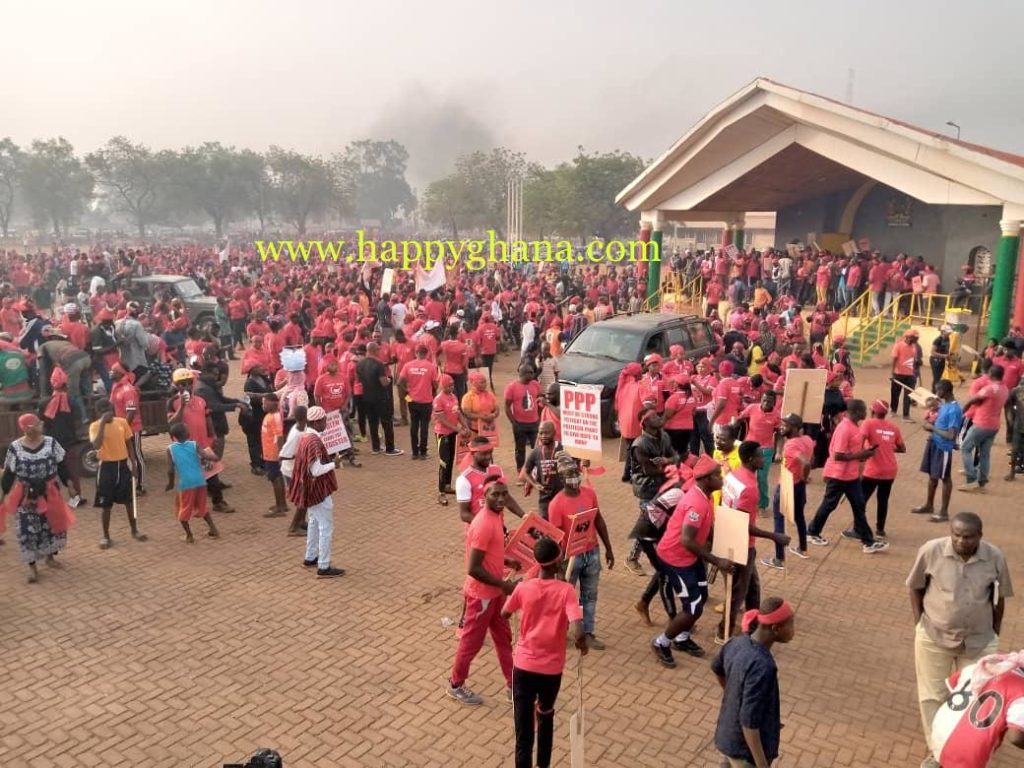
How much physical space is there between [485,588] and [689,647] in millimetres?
1981

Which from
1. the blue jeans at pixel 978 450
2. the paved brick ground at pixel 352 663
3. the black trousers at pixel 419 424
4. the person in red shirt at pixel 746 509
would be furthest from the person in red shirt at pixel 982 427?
the black trousers at pixel 419 424

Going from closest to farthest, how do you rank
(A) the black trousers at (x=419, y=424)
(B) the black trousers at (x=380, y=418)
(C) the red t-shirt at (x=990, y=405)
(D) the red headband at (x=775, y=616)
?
1. (D) the red headband at (x=775, y=616)
2. (C) the red t-shirt at (x=990, y=405)
3. (A) the black trousers at (x=419, y=424)
4. (B) the black trousers at (x=380, y=418)

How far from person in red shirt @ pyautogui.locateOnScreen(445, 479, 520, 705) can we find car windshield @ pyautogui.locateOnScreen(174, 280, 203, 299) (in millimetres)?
17230

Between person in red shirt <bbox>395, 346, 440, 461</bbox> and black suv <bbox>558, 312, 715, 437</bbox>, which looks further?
black suv <bbox>558, 312, 715, 437</bbox>

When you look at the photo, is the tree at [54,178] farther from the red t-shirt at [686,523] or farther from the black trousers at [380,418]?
the red t-shirt at [686,523]

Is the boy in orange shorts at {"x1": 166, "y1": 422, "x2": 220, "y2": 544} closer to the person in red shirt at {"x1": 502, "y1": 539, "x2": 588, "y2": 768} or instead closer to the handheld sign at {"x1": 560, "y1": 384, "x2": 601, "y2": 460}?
the handheld sign at {"x1": 560, "y1": 384, "x2": 601, "y2": 460}

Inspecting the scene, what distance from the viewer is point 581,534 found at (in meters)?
5.84

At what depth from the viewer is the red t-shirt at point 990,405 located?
31.4 feet

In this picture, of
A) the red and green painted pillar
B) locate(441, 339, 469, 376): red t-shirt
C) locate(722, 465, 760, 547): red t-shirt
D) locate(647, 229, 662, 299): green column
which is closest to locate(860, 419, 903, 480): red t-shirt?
locate(722, 465, 760, 547): red t-shirt

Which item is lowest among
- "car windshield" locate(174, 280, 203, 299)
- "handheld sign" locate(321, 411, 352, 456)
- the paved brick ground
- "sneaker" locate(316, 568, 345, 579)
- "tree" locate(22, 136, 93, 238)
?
the paved brick ground

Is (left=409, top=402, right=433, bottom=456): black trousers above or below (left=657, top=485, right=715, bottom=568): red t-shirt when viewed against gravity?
below

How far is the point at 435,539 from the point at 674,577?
11.1 feet

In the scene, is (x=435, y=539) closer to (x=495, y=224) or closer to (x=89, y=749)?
(x=89, y=749)

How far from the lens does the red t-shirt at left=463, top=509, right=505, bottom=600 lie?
5.25 m
